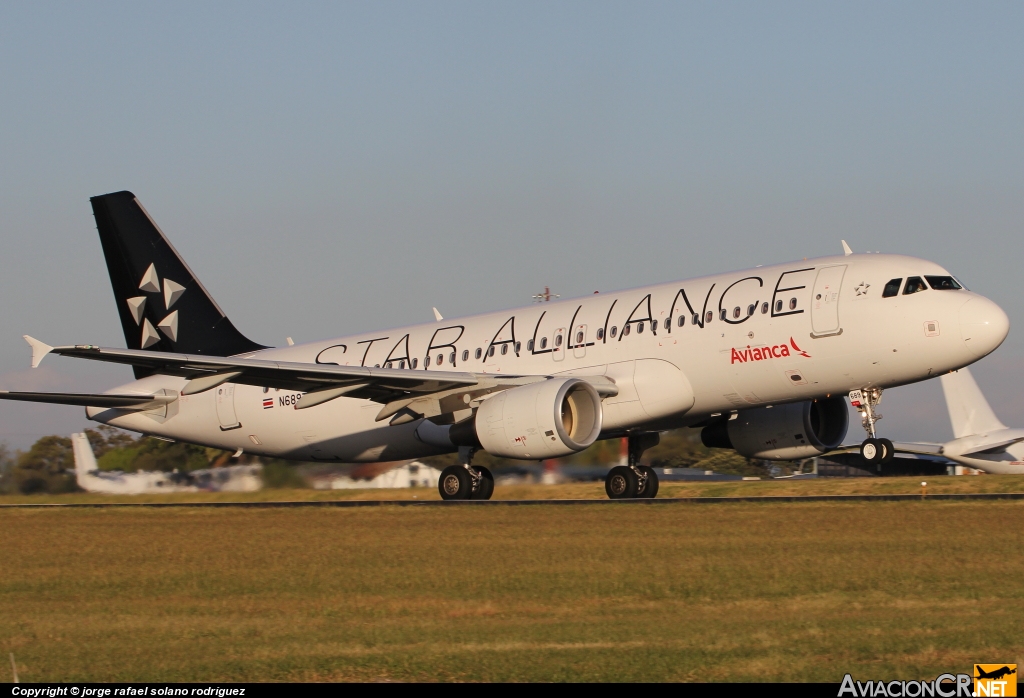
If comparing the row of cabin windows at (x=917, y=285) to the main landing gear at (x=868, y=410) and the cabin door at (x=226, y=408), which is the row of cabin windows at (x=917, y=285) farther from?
the cabin door at (x=226, y=408)

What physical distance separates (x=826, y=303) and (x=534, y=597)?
43.4 ft

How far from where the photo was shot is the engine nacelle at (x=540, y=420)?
23031mm

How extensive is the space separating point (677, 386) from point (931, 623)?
14824 mm

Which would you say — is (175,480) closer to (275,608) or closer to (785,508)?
(785,508)

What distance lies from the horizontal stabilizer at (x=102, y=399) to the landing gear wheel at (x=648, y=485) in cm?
1202

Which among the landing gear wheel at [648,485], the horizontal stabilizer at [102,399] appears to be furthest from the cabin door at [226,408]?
the landing gear wheel at [648,485]

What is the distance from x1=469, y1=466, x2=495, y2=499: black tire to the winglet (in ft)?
30.4

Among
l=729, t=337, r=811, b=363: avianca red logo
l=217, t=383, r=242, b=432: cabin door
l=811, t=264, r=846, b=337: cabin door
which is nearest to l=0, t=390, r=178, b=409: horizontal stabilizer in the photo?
l=217, t=383, r=242, b=432: cabin door

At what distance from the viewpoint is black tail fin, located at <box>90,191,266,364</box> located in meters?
31.5

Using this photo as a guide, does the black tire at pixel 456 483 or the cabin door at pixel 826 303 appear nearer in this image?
the cabin door at pixel 826 303

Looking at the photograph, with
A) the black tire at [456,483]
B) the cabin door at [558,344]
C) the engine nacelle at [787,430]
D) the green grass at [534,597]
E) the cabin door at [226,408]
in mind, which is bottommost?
the green grass at [534,597]

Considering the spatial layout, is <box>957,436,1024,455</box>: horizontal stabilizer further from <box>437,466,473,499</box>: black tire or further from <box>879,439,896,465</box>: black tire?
<box>437,466,473,499</box>: black tire

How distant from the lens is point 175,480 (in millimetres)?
31641

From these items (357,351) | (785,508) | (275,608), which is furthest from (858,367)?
(275,608)
